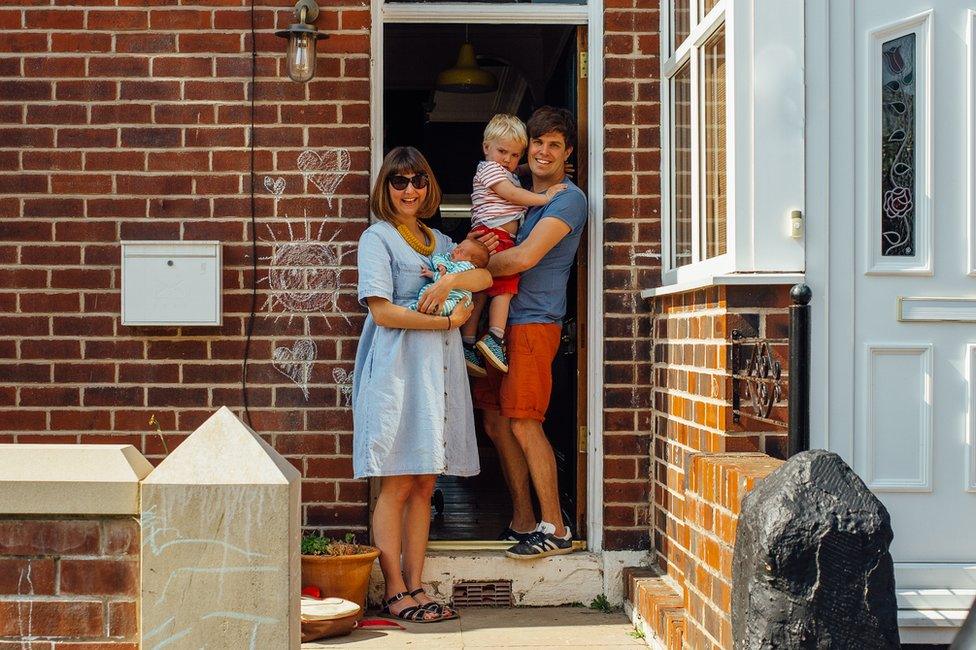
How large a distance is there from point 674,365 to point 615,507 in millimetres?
813

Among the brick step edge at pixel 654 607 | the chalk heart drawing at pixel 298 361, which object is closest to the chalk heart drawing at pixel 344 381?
the chalk heart drawing at pixel 298 361

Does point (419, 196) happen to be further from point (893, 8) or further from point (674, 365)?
point (893, 8)

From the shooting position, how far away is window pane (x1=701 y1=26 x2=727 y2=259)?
4289 millimetres

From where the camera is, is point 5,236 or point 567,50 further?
point 567,50

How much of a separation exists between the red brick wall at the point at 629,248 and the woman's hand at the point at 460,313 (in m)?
0.66

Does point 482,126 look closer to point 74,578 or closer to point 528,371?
point 528,371

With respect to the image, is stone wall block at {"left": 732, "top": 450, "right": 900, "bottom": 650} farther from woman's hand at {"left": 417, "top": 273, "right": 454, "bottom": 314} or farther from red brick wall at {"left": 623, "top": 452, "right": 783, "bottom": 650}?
woman's hand at {"left": 417, "top": 273, "right": 454, "bottom": 314}

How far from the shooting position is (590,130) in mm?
5332

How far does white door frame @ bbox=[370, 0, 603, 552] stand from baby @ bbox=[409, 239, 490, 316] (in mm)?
539

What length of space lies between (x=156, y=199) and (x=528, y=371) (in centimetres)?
181

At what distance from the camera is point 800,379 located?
3584mm

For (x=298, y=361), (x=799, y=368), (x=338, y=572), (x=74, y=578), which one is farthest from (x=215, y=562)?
(x=298, y=361)

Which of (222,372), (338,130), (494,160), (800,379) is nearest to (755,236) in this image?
(800,379)

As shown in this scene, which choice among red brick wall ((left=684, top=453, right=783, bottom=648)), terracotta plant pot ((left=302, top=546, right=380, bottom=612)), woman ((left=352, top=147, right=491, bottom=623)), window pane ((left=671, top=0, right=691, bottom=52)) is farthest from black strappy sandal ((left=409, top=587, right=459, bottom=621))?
window pane ((left=671, top=0, right=691, bottom=52))
